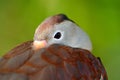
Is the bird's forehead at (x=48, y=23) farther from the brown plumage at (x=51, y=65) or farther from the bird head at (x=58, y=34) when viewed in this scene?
the brown plumage at (x=51, y=65)

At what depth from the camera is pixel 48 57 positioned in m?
2.58

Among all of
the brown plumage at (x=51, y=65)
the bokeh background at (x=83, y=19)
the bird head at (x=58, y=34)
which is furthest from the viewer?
the bokeh background at (x=83, y=19)

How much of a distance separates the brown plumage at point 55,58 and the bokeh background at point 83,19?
91 centimetres

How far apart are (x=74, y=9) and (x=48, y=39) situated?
3.64 feet

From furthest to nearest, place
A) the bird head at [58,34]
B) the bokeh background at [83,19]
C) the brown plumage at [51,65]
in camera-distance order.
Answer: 1. the bokeh background at [83,19]
2. the bird head at [58,34]
3. the brown plumage at [51,65]

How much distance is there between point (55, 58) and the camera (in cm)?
257

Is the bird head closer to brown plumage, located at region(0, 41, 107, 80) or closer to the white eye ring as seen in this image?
the white eye ring

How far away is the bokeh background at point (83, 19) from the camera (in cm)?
391

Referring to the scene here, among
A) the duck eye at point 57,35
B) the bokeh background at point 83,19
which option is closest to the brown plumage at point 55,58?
the duck eye at point 57,35

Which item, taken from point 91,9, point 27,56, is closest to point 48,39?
point 27,56

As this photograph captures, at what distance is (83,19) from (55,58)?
1.44m

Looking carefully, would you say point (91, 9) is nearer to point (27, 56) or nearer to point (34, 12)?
point (34, 12)

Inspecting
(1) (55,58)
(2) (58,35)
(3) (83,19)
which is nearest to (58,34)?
(2) (58,35)

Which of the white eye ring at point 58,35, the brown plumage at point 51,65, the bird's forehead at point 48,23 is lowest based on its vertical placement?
the brown plumage at point 51,65
